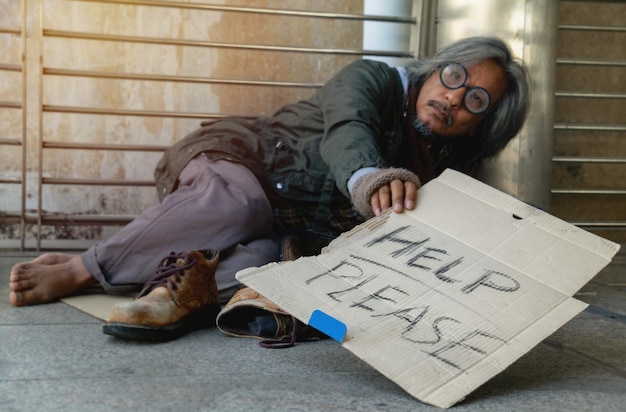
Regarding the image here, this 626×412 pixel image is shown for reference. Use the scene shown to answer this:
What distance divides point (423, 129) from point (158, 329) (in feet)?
3.91

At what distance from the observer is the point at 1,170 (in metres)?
3.50

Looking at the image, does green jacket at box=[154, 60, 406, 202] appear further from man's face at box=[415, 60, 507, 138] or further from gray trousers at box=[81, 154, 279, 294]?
gray trousers at box=[81, 154, 279, 294]

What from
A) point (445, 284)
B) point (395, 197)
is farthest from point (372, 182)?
point (445, 284)

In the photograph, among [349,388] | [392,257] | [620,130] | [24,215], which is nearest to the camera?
[349,388]

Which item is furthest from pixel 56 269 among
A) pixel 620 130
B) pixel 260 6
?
pixel 620 130

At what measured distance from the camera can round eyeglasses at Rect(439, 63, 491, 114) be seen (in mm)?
2459

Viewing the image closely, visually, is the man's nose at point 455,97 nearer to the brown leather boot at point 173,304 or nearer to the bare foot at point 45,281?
the brown leather boot at point 173,304

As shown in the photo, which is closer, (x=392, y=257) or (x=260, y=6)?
(x=392, y=257)

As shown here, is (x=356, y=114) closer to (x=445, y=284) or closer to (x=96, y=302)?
(x=445, y=284)

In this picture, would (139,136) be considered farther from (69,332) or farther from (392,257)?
(392,257)

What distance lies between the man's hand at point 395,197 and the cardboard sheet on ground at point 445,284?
0.9 inches

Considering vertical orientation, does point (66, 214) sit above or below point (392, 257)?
below

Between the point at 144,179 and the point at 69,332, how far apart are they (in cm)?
176

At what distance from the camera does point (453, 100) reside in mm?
2455
